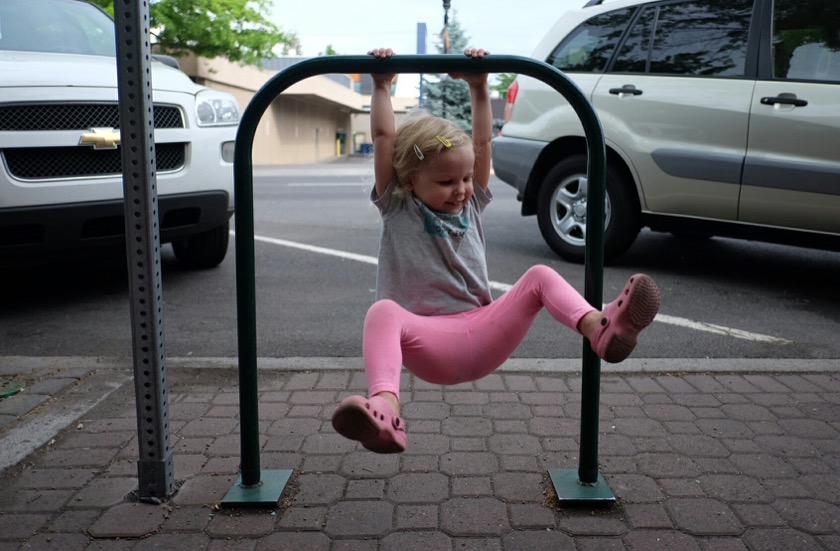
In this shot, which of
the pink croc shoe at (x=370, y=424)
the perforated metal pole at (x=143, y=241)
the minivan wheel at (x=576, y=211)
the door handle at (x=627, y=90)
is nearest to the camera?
the pink croc shoe at (x=370, y=424)

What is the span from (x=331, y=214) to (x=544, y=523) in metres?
8.19

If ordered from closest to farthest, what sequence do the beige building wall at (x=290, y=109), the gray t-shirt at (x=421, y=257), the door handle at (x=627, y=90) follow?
the gray t-shirt at (x=421, y=257)
the door handle at (x=627, y=90)
the beige building wall at (x=290, y=109)

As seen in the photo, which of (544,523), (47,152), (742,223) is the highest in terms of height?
(47,152)

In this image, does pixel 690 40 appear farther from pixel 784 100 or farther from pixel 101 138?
pixel 101 138

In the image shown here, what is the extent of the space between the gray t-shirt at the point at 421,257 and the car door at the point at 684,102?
11.4ft

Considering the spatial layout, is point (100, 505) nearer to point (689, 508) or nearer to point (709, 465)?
point (689, 508)

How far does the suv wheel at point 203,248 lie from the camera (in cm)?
634

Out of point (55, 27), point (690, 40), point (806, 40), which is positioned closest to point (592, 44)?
point (690, 40)

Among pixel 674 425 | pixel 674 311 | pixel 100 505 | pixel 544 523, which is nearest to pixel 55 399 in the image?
pixel 100 505

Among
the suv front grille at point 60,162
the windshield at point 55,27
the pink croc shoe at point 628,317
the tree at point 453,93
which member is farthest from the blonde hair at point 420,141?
the tree at point 453,93

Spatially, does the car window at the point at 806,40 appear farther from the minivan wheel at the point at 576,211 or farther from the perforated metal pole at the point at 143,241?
the perforated metal pole at the point at 143,241

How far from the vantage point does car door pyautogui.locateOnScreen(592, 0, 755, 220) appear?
5539 mm

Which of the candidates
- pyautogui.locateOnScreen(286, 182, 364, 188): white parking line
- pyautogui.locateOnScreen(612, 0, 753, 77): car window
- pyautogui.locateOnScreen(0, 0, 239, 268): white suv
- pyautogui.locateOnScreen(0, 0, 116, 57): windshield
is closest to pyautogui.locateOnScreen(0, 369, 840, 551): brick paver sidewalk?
pyautogui.locateOnScreen(0, 0, 239, 268): white suv

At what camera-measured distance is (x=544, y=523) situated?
8.59 ft
